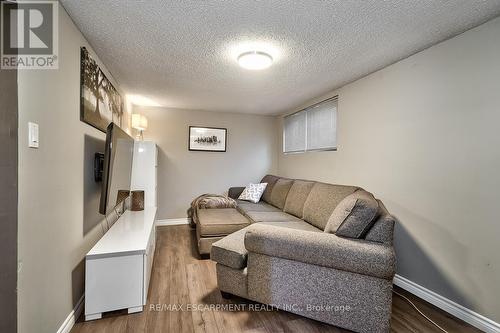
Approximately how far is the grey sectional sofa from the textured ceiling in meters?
1.32

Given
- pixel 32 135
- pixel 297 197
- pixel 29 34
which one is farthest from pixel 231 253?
pixel 29 34

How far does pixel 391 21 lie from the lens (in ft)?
5.37

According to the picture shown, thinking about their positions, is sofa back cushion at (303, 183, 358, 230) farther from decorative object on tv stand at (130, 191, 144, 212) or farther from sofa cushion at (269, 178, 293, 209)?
decorative object on tv stand at (130, 191, 144, 212)

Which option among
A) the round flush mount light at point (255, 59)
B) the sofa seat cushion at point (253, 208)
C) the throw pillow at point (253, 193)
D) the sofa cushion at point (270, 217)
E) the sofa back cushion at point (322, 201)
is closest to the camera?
the round flush mount light at point (255, 59)

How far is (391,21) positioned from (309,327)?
229 centimetres

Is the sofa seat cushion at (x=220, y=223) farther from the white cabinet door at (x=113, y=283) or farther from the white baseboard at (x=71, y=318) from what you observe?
the white baseboard at (x=71, y=318)

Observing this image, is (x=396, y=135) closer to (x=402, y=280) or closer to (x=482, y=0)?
(x=482, y=0)

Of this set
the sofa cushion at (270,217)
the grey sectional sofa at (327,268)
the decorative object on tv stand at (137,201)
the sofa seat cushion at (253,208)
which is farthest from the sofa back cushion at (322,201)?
the decorative object on tv stand at (137,201)

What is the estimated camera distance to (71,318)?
5.35ft

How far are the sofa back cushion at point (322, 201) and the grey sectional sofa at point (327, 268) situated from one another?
2.04 feet

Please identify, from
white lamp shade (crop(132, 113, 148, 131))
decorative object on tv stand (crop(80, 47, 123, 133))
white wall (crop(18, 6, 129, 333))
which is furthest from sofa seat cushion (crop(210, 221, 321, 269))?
white lamp shade (crop(132, 113, 148, 131))

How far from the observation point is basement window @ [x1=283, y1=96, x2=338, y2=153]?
3.29 metres

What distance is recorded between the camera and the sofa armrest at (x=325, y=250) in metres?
1.47

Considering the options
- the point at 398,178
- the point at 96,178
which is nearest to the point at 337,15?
the point at 398,178
